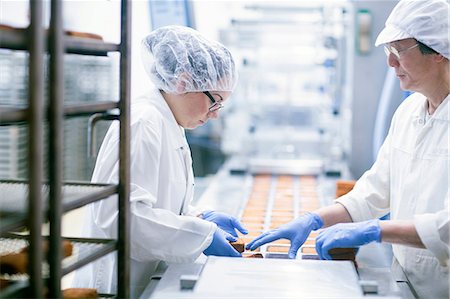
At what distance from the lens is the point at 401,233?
1687mm

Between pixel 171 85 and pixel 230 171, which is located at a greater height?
pixel 171 85

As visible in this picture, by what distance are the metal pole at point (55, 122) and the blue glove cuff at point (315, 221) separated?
1.13 m

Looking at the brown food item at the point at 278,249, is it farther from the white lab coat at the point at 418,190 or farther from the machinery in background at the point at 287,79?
the machinery in background at the point at 287,79

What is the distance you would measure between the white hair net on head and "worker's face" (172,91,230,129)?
0.04 metres

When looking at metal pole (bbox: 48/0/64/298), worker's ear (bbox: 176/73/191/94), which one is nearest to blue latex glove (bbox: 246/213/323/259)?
worker's ear (bbox: 176/73/191/94)

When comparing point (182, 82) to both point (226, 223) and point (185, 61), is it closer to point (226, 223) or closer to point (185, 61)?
point (185, 61)

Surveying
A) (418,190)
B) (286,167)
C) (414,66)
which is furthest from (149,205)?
(286,167)

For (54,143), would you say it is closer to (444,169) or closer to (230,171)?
(444,169)

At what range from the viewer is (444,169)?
178 centimetres

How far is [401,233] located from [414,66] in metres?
0.56

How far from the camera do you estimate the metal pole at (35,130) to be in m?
1.01

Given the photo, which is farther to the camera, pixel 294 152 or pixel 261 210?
pixel 294 152

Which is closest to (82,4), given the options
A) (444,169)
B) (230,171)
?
(444,169)

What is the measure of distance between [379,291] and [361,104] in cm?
327
